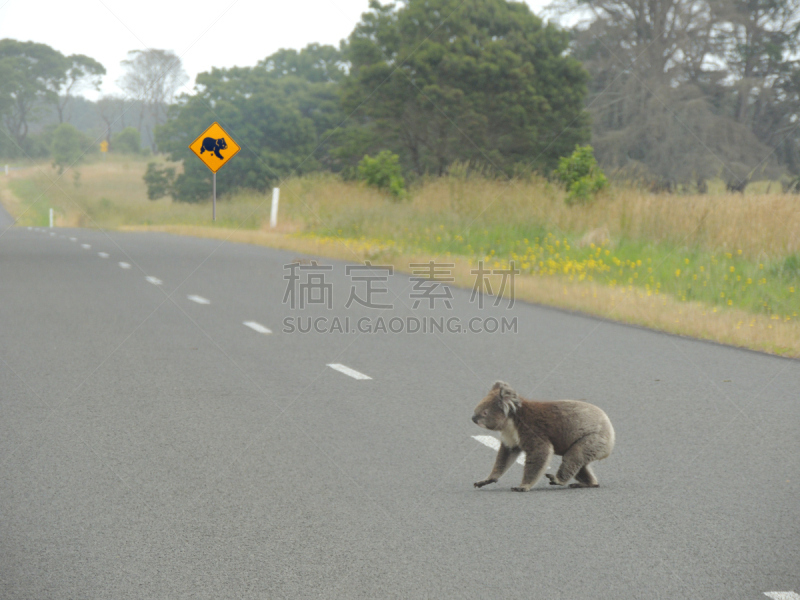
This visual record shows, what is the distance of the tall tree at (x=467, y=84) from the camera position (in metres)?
48.7

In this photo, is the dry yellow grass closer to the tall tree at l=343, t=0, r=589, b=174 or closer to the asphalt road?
the asphalt road

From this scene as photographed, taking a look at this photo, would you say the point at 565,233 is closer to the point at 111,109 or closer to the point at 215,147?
the point at 215,147

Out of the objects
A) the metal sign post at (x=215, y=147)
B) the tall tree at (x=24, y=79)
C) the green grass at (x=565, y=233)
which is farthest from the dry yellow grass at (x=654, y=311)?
the tall tree at (x=24, y=79)

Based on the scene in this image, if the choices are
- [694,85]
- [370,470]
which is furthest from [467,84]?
[370,470]

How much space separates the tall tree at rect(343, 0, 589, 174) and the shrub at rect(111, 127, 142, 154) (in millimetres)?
70180

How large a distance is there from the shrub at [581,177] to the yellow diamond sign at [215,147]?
11192 millimetres

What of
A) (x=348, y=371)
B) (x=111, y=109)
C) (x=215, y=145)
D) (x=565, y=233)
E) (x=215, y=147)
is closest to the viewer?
(x=348, y=371)

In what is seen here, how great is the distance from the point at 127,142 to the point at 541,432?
388ft

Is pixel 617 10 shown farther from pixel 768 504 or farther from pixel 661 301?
pixel 768 504

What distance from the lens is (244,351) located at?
31.4ft

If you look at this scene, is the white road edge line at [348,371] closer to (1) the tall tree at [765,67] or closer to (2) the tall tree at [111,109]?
(1) the tall tree at [765,67]

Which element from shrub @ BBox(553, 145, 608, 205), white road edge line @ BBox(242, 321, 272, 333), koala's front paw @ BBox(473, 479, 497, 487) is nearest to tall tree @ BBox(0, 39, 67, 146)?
shrub @ BBox(553, 145, 608, 205)

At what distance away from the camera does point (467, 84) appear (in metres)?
48.9

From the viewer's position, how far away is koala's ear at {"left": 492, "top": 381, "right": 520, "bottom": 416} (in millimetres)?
4649
